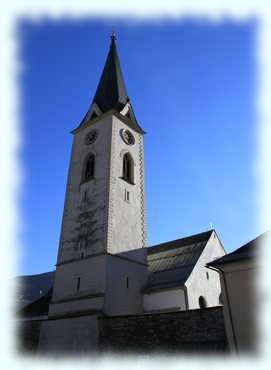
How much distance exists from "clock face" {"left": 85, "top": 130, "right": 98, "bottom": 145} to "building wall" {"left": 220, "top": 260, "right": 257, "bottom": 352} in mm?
18726

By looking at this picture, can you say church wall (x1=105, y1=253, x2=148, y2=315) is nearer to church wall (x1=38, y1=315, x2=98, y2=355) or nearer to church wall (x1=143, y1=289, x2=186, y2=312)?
church wall (x1=143, y1=289, x2=186, y2=312)

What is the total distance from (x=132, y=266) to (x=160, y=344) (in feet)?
26.6

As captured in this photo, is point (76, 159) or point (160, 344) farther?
point (76, 159)

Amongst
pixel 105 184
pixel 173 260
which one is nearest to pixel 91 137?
pixel 105 184

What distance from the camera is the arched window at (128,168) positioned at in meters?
26.6

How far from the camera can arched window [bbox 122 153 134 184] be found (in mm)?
26562

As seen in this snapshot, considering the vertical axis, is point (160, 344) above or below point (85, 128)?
below

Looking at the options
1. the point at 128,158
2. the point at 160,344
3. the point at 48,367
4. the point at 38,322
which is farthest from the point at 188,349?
the point at 128,158

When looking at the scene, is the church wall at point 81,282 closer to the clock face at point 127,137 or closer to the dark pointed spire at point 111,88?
the clock face at point 127,137

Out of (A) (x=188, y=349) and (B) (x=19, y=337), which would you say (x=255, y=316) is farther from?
(B) (x=19, y=337)

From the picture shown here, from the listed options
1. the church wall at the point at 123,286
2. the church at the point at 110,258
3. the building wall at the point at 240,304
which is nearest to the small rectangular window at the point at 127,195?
the church at the point at 110,258

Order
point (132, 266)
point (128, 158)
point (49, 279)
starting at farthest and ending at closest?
point (49, 279) < point (128, 158) < point (132, 266)

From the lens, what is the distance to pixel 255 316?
1109 cm

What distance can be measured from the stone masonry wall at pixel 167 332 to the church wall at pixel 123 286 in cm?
274
